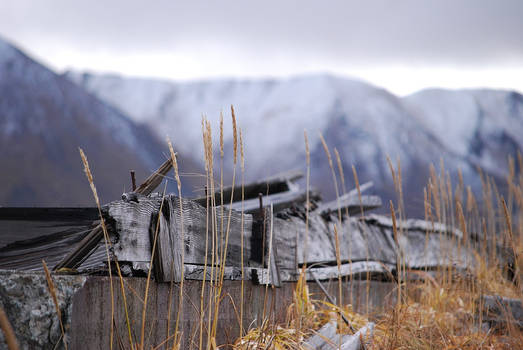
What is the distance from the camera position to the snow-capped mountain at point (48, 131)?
669 cm

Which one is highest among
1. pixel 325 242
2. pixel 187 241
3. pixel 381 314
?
pixel 187 241

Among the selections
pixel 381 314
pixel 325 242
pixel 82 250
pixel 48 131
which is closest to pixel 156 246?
pixel 82 250

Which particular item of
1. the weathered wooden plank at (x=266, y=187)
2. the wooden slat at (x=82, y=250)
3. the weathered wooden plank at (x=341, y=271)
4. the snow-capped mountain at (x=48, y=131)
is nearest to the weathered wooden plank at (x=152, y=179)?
the wooden slat at (x=82, y=250)

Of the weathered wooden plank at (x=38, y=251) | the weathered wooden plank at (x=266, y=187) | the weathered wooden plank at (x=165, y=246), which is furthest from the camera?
the weathered wooden plank at (x=266, y=187)

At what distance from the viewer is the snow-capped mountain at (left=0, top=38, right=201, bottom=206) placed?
6.69 meters

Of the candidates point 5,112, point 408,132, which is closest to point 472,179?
point 408,132

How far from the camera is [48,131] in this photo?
820cm

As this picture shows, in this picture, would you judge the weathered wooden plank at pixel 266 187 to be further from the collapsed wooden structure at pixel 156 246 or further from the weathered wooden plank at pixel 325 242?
the collapsed wooden structure at pixel 156 246

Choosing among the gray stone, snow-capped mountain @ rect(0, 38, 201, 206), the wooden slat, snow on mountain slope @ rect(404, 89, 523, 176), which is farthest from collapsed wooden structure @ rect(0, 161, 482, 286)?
snow on mountain slope @ rect(404, 89, 523, 176)

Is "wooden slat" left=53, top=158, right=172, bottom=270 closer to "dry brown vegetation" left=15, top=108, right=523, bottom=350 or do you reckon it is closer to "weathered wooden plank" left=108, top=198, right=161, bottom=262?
"weathered wooden plank" left=108, top=198, right=161, bottom=262

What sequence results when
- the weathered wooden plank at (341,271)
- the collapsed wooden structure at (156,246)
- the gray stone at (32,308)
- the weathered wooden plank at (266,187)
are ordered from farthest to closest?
the weathered wooden plank at (266,187)
the weathered wooden plank at (341,271)
the collapsed wooden structure at (156,246)
the gray stone at (32,308)

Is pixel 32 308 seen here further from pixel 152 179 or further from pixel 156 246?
pixel 152 179

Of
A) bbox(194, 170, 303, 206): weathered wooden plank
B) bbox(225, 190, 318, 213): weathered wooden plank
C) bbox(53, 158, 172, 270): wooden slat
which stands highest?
bbox(53, 158, 172, 270): wooden slat

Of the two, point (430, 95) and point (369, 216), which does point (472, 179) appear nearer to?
point (430, 95)
